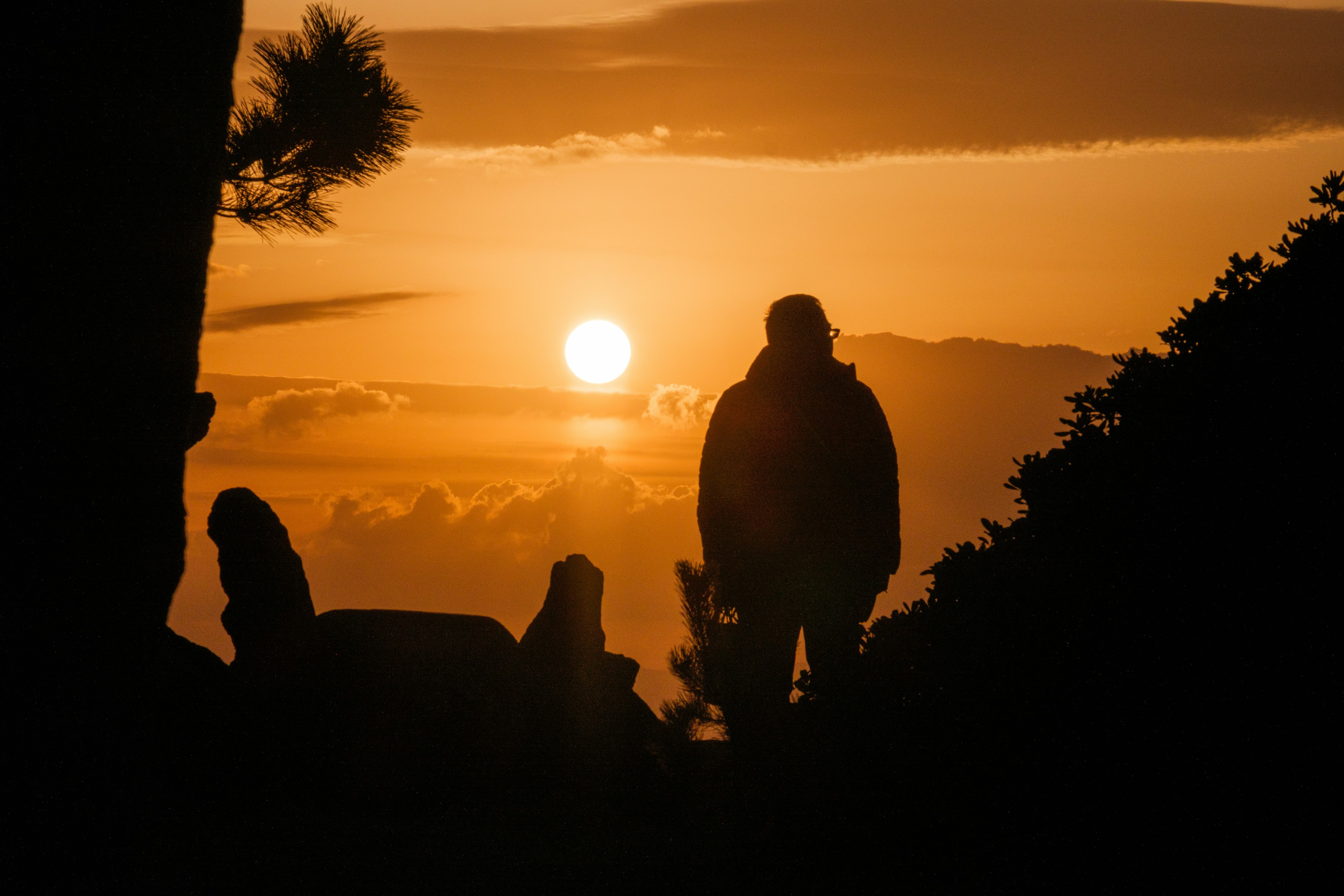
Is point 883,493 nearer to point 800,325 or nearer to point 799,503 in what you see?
point 799,503

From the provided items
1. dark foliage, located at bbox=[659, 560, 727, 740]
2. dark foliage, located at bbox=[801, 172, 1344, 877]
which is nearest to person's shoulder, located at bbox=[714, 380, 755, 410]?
dark foliage, located at bbox=[801, 172, 1344, 877]

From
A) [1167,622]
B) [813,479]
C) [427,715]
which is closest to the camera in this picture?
[1167,622]

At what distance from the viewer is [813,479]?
507 centimetres

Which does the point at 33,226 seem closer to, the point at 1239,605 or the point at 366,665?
the point at 1239,605

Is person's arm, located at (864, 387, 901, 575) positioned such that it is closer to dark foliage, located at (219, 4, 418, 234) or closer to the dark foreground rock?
the dark foreground rock

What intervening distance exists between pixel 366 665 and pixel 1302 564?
5982mm

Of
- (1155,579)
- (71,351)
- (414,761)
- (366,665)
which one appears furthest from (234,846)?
(1155,579)

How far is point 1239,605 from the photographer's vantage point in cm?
284

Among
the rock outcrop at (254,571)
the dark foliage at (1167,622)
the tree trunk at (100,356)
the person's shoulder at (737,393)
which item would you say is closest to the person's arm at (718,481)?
the person's shoulder at (737,393)

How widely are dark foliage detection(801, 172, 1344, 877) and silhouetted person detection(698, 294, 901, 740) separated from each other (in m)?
1.61

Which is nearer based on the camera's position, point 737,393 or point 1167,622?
point 1167,622

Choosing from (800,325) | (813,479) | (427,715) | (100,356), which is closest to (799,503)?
(813,479)

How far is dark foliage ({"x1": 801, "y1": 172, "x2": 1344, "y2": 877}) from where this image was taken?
2.79m

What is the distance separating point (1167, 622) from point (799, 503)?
231 centimetres
